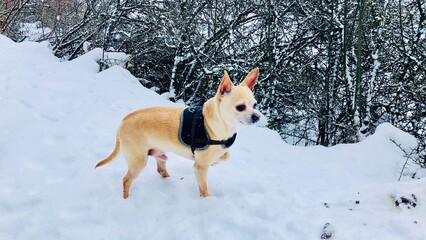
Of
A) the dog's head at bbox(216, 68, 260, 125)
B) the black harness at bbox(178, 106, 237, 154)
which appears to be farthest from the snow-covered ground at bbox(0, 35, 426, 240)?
the dog's head at bbox(216, 68, 260, 125)

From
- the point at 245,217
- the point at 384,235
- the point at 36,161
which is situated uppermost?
the point at 384,235

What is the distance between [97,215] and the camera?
3396mm

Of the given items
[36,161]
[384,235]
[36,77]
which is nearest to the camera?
[384,235]

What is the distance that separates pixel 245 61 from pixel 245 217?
5.59 meters

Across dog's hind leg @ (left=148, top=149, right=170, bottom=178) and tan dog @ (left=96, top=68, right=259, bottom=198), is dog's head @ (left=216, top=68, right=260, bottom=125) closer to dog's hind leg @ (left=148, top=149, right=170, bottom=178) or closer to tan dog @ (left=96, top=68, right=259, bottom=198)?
tan dog @ (left=96, top=68, right=259, bottom=198)

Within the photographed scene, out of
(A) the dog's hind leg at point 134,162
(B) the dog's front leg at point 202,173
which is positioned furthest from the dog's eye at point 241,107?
(A) the dog's hind leg at point 134,162

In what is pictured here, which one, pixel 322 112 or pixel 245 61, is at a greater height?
pixel 245 61

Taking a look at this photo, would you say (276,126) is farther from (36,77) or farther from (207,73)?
(36,77)

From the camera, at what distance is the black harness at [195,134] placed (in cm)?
345

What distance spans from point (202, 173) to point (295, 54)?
19.0 ft

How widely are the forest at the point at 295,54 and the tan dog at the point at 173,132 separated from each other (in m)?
4.11

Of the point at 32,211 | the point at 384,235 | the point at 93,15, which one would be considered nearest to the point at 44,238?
the point at 32,211

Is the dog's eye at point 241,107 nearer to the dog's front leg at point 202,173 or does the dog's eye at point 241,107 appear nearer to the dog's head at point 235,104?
the dog's head at point 235,104

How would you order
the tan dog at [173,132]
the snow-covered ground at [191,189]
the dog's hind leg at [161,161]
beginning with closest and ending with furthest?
1. the snow-covered ground at [191,189]
2. the tan dog at [173,132]
3. the dog's hind leg at [161,161]
